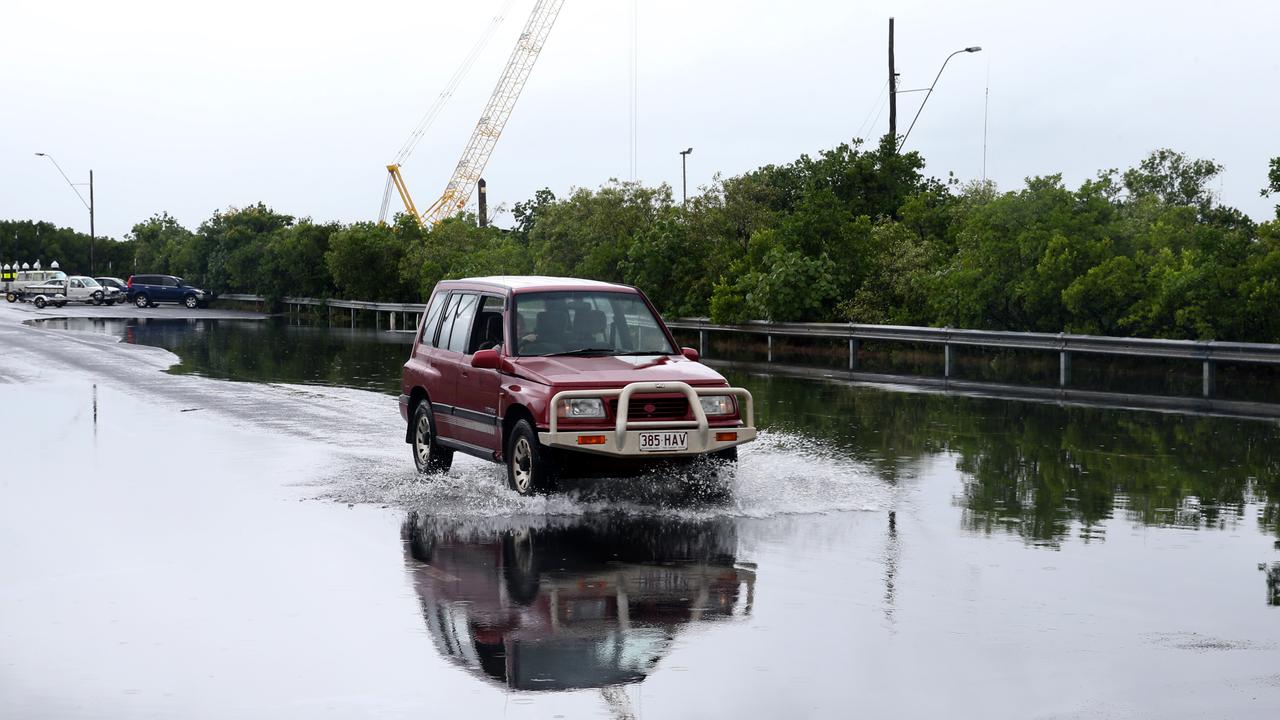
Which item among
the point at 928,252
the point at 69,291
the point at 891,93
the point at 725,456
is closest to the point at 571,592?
the point at 725,456

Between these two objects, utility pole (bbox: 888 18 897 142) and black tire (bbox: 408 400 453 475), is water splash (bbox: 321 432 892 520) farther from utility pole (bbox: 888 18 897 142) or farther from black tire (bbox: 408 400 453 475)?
utility pole (bbox: 888 18 897 142)

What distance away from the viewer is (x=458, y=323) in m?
14.2

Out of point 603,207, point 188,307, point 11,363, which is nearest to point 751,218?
point 603,207

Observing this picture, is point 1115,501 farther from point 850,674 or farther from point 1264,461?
point 850,674

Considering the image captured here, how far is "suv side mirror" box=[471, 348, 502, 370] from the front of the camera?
12.8 metres

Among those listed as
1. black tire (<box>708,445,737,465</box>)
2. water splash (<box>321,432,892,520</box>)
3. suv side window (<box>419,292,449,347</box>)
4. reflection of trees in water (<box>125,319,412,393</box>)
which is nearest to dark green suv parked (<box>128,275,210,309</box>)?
reflection of trees in water (<box>125,319,412,393</box>)

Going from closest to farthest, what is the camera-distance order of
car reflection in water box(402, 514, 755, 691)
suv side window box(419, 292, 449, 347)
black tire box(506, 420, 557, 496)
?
car reflection in water box(402, 514, 755, 691), black tire box(506, 420, 557, 496), suv side window box(419, 292, 449, 347)

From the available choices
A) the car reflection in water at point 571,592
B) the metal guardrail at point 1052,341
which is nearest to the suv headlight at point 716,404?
the car reflection in water at point 571,592

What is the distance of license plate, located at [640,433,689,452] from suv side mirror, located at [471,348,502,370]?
5.78 ft

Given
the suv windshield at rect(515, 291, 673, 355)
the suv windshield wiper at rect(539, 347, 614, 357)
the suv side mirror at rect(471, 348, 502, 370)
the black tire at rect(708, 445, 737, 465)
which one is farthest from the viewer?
the suv windshield at rect(515, 291, 673, 355)

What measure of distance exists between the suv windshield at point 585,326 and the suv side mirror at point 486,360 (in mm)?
216

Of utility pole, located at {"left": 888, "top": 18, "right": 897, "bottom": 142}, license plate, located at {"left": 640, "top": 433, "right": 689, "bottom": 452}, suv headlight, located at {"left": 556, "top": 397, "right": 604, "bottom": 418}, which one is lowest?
Answer: license plate, located at {"left": 640, "top": 433, "right": 689, "bottom": 452}

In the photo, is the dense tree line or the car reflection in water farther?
the dense tree line

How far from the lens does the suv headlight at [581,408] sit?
1178 cm
